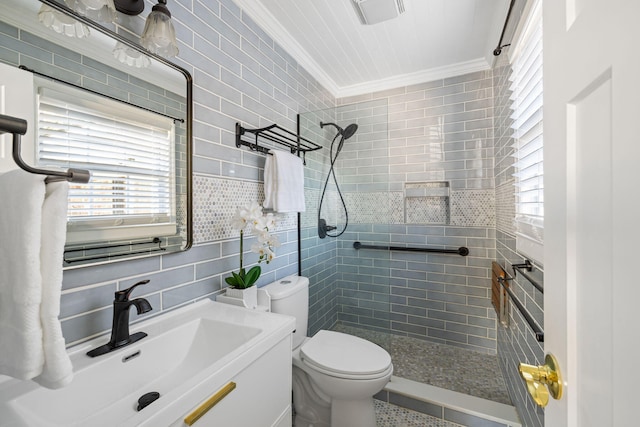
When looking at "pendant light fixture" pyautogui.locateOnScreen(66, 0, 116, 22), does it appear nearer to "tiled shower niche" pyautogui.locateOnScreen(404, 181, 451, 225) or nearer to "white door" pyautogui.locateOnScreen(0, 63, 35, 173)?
"white door" pyautogui.locateOnScreen(0, 63, 35, 173)

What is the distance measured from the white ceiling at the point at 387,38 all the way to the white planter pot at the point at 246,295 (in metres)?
1.67

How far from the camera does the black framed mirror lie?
2.73 feet

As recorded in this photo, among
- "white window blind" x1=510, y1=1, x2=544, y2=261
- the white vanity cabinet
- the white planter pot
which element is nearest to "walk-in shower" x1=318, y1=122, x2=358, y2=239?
the white planter pot

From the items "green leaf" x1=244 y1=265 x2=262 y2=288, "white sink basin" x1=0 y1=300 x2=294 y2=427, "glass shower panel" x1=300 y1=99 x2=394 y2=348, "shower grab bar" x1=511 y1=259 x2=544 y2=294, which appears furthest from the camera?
"glass shower panel" x1=300 y1=99 x2=394 y2=348

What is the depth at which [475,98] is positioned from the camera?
8.02 ft

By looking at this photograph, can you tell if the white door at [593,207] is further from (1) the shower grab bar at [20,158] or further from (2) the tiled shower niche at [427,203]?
(2) the tiled shower niche at [427,203]

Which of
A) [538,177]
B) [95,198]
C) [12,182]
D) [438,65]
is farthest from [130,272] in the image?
[438,65]

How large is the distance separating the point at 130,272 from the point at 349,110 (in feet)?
6.07

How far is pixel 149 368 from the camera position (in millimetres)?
971

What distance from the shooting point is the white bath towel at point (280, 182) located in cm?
181

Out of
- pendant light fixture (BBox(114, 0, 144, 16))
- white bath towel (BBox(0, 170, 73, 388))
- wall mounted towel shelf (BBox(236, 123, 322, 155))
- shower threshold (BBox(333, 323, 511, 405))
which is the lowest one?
shower threshold (BBox(333, 323, 511, 405))

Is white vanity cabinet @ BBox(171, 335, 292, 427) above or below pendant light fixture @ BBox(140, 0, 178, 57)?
below

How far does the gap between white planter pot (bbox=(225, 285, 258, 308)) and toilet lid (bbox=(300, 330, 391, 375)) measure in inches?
16.3

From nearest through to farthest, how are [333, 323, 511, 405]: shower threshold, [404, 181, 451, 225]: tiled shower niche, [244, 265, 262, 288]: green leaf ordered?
1. [244, 265, 262, 288]: green leaf
2. [333, 323, 511, 405]: shower threshold
3. [404, 181, 451, 225]: tiled shower niche
